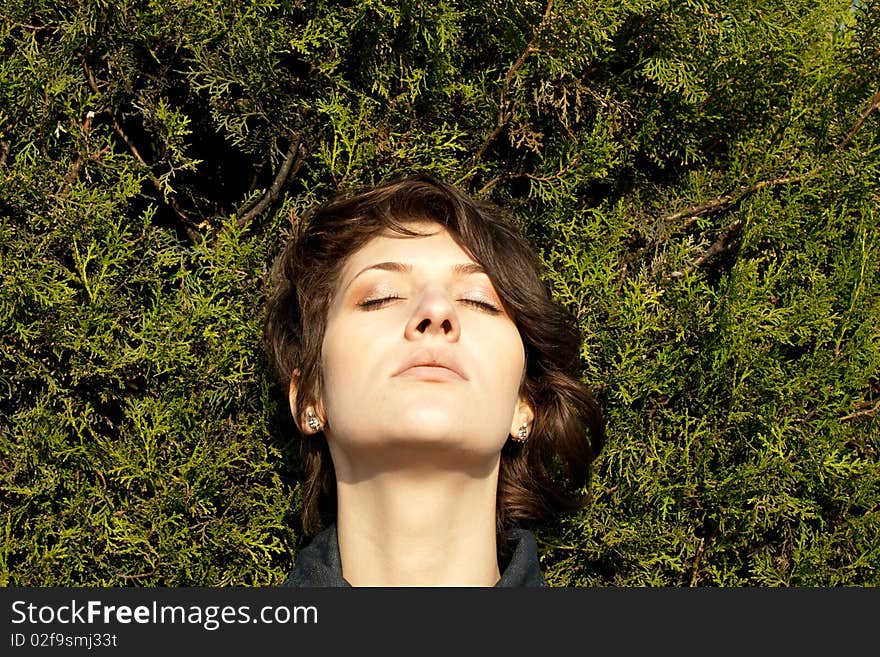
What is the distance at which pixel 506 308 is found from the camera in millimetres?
2426

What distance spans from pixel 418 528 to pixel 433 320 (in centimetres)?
57

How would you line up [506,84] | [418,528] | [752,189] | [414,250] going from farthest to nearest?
[752,189] < [506,84] < [414,250] < [418,528]

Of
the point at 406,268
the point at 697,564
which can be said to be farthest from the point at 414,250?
the point at 697,564

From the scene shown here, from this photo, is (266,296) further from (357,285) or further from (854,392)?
(854,392)

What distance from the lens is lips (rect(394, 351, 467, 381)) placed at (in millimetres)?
2135

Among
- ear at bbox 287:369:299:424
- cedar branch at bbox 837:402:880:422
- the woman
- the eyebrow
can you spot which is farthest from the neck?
cedar branch at bbox 837:402:880:422

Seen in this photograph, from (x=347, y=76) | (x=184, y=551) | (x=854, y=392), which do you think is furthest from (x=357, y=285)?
(x=854, y=392)

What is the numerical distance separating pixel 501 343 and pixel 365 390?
1.36ft

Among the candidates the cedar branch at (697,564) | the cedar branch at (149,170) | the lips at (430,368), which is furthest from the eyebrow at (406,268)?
the cedar branch at (697,564)

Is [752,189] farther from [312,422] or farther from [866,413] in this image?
[312,422]

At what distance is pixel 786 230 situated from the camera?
8.87 feet

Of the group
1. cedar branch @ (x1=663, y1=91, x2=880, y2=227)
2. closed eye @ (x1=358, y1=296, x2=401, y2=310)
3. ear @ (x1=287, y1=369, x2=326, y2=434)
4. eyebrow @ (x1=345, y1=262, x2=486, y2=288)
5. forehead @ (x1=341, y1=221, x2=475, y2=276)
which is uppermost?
cedar branch @ (x1=663, y1=91, x2=880, y2=227)

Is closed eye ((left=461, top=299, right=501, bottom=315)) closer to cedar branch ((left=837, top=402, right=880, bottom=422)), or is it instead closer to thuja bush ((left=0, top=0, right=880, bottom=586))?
thuja bush ((left=0, top=0, right=880, bottom=586))

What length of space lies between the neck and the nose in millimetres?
360
